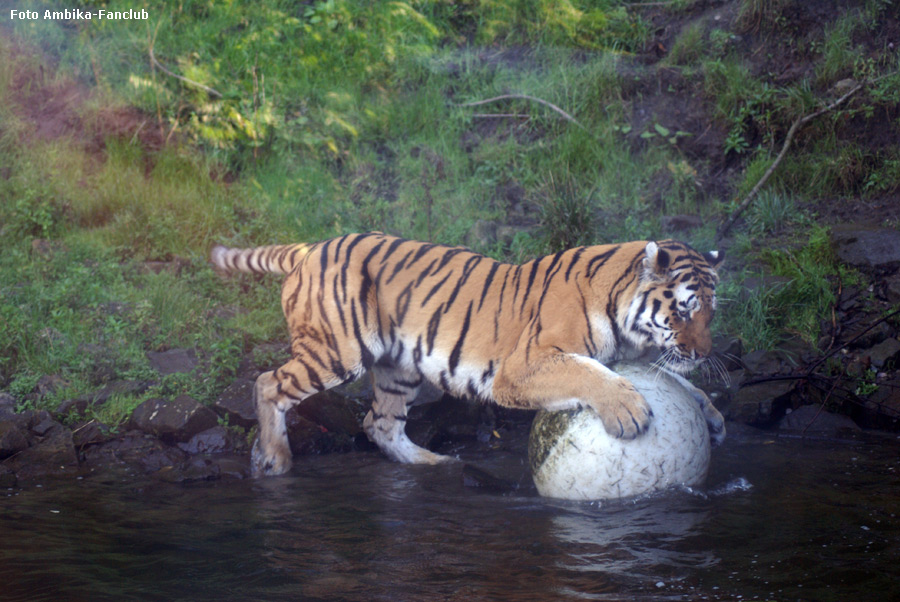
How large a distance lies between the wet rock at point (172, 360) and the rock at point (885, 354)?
4.74 m

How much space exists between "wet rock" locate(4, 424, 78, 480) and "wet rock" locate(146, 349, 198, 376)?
88cm

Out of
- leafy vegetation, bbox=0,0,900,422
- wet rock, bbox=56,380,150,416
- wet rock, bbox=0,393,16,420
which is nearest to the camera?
wet rock, bbox=0,393,16,420

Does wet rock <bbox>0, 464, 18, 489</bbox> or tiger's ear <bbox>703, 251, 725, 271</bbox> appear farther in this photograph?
wet rock <bbox>0, 464, 18, 489</bbox>

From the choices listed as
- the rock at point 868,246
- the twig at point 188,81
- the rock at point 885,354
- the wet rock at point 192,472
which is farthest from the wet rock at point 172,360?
the rock at point 868,246

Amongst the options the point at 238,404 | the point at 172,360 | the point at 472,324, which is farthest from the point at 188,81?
the point at 472,324

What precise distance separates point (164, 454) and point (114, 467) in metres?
0.29

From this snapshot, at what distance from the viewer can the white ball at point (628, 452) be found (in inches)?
144

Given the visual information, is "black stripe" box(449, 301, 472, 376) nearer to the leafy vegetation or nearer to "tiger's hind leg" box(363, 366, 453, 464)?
"tiger's hind leg" box(363, 366, 453, 464)

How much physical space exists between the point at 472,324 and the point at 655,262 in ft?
3.86

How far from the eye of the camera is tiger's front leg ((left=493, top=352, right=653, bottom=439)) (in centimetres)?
367

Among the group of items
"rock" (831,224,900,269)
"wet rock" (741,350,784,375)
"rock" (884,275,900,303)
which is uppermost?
"rock" (831,224,900,269)

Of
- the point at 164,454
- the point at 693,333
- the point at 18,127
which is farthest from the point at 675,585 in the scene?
the point at 18,127

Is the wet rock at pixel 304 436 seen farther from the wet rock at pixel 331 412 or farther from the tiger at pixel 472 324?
the tiger at pixel 472 324

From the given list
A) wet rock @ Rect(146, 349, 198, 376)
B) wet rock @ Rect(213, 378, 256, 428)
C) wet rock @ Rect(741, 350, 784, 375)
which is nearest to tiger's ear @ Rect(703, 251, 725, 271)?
wet rock @ Rect(741, 350, 784, 375)
